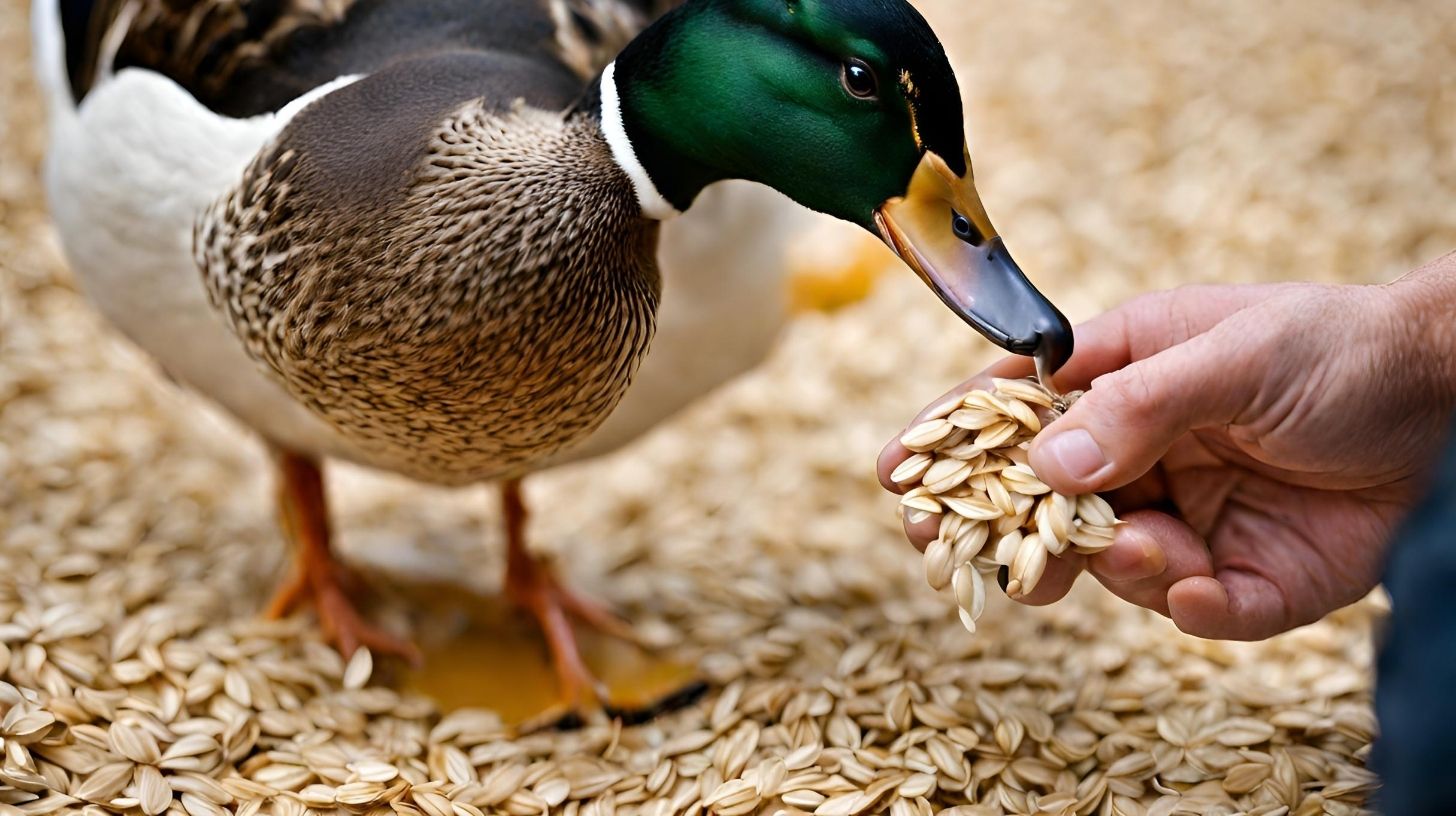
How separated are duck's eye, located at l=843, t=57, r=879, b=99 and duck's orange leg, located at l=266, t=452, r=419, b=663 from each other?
92cm

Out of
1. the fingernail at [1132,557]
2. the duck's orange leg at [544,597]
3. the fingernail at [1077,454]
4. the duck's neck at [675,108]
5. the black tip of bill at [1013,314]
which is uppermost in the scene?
the duck's neck at [675,108]

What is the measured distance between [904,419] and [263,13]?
3.74 ft

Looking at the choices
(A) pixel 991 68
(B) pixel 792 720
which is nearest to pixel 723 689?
(B) pixel 792 720

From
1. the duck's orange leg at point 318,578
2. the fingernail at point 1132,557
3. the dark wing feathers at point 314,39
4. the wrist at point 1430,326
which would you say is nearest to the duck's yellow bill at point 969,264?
the fingernail at point 1132,557

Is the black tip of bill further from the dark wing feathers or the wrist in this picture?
the dark wing feathers

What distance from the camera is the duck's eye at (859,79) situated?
1035 millimetres

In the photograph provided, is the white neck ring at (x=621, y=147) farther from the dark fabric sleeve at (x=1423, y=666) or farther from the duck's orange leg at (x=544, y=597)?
the dark fabric sleeve at (x=1423, y=666)

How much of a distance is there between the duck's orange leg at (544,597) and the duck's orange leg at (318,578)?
16 cm

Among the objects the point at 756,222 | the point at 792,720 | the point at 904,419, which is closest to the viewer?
the point at 792,720

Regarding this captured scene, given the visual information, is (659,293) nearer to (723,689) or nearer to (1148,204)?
(723,689)

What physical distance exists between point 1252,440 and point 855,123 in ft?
1.36

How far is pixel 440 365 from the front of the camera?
115 cm

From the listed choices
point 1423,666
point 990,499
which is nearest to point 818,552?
point 990,499

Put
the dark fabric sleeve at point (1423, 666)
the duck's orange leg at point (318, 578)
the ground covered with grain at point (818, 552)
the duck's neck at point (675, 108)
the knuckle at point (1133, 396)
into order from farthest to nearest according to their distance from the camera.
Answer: the duck's orange leg at point (318, 578) → the ground covered with grain at point (818, 552) → the duck's neck at point (675, 108) → the knuckle at point (1133, 396) → the dark fabric sleeve at point (1423, 666)
